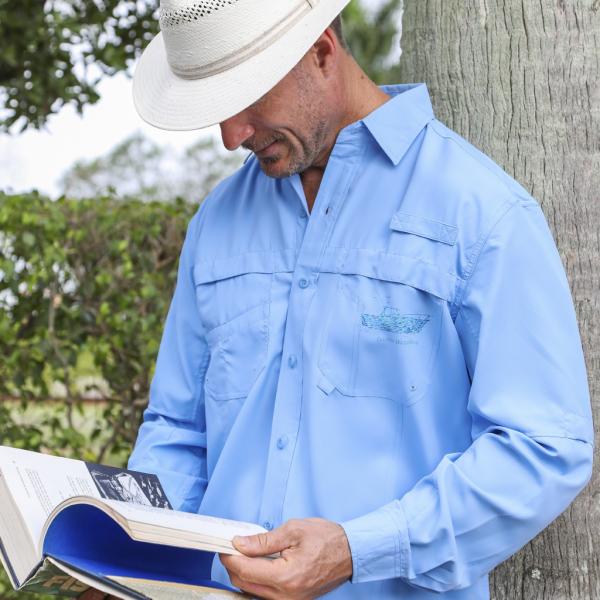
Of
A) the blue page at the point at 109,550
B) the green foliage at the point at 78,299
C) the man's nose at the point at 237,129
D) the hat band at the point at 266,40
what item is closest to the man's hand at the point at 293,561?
the blue page at the point at 109,550

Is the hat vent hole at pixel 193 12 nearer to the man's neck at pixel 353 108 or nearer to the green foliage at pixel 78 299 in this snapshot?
the man's neck at pixel 353 108

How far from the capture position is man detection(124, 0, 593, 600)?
78.2 inches

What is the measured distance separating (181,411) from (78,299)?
7.81ft

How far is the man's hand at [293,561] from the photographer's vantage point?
1.86m

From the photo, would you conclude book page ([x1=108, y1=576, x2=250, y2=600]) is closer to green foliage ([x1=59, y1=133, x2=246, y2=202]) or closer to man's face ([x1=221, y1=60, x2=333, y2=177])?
man's face ([x1=221, y1=60, x2=333, y2=177])

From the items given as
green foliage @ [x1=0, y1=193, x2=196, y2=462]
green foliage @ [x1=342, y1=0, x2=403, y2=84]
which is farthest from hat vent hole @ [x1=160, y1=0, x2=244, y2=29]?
green foliage @ [x1=342, y1=0, x2=403, y2=84]

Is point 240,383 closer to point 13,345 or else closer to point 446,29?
point 446,29

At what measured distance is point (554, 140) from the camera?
2551 mm

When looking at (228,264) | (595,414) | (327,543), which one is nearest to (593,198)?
(595,414)

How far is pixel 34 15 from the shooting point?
4539 mm

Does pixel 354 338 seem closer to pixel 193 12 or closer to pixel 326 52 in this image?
pixel 326 52

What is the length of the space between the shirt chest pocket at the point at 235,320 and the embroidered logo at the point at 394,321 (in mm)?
267

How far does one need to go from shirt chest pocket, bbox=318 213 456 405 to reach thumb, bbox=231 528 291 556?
38 centimetres

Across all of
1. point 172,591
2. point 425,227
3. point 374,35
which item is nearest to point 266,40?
point 425,227
